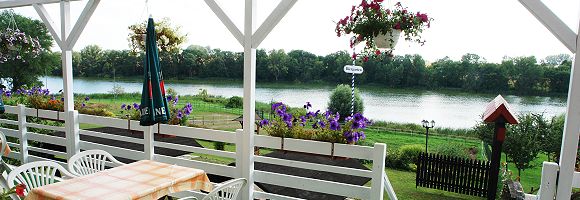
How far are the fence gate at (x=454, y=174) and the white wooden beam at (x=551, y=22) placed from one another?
429cm

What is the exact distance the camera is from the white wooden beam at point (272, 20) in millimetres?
2412

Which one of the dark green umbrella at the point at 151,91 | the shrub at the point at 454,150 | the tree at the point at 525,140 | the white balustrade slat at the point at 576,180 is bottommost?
the shrub at the point at 454,150

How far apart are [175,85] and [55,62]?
3565mm

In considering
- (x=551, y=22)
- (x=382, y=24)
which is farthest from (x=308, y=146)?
(x=551, y=22)

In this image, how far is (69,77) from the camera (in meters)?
3.57

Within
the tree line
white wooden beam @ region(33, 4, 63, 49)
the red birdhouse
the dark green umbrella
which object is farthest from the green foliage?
the dark green umbrella

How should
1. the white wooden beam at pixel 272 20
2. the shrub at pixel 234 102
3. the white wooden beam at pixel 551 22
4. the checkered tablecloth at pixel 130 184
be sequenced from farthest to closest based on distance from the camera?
the shrub at pixel 234 102
the white wooden beam at pixel 272 20
the checkered tablecloth at pixel 130 184
the white wooden beam at pixel 551 22

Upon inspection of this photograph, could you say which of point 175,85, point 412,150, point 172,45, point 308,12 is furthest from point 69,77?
point 412,150

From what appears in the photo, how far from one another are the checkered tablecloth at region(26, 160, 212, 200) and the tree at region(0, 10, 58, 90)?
4567 millimetres

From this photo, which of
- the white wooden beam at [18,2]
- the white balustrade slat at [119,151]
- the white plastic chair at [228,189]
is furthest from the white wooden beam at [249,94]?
the white wooden beam at [18,2]

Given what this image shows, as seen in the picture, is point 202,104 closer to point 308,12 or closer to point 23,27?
point 308,12

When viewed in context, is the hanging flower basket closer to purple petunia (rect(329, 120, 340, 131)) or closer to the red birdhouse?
purple petunia (rect(329, 120, 340, 131))

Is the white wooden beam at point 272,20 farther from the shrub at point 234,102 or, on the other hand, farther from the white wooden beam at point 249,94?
the shrub at point 234,102

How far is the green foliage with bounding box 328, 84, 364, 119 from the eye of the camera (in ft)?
24.6
